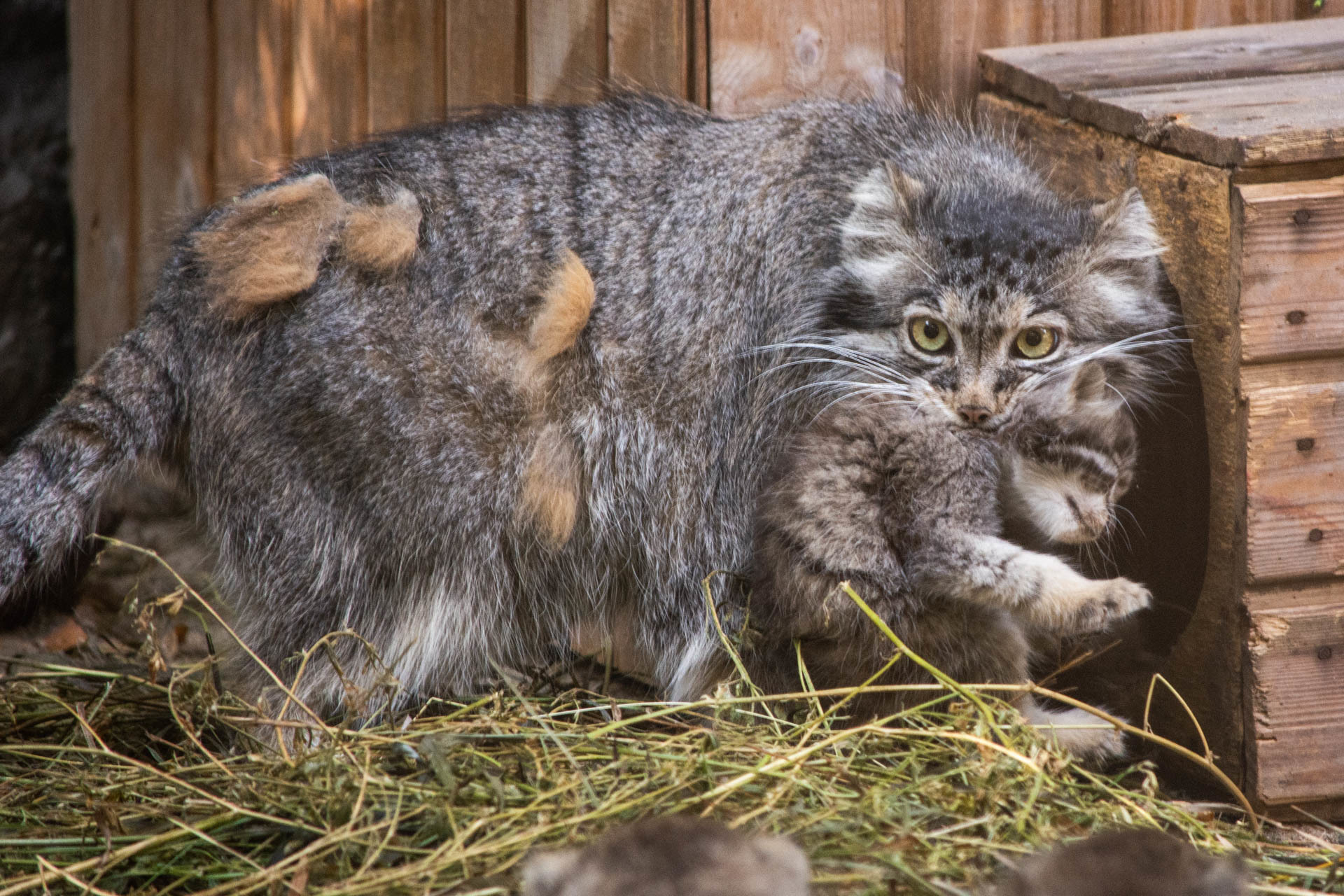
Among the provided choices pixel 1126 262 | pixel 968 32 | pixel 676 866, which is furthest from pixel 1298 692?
pixel 968 32

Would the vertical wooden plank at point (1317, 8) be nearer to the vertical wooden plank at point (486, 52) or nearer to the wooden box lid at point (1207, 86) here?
the wooden box lid at point (1207, 86)

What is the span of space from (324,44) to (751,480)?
2460mm

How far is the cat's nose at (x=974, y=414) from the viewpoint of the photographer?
3.22 metres

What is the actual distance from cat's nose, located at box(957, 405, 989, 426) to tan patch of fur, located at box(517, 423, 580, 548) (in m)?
1.00

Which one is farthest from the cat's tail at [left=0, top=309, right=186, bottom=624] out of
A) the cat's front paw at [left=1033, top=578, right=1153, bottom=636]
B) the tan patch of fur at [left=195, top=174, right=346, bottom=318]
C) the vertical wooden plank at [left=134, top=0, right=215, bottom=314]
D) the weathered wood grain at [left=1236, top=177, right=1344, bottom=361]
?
the weathered wood grain at [left=1236, top=177, right=1344, bottom=361]

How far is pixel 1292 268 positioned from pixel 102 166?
15.1 feet

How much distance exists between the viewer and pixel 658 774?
9.30ft

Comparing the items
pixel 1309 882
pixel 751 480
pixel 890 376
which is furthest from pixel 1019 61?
pixel 1309 882

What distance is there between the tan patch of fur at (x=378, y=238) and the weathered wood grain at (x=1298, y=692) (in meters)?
2.20

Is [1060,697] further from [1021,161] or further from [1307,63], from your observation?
[1307,63]

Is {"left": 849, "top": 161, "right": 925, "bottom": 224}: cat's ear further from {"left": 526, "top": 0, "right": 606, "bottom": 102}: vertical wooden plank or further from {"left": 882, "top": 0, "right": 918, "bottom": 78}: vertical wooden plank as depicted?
{"left": 526, "top": 0, "right": 606, "bottom": 102}: vertical wooden plank

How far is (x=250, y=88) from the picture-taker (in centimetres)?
522

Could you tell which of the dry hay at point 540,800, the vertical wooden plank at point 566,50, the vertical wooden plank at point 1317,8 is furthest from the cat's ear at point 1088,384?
the vertical wooden plank at point 1317,8

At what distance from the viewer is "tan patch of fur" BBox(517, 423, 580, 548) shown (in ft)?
11.7
